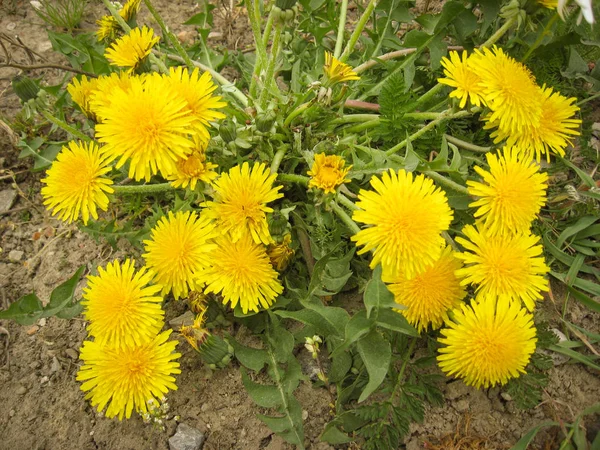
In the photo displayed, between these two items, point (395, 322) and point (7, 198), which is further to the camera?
point (7, 198)

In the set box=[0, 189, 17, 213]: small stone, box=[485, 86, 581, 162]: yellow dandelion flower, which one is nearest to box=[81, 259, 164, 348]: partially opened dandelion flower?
box=[0, 189, 17, 213]: small stone

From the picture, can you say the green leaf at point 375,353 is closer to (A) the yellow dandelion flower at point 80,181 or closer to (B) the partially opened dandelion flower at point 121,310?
(B) the partially opened dandelion flower at point 121,310

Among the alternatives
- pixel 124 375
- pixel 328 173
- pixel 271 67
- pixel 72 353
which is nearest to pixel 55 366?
pixel 72 353

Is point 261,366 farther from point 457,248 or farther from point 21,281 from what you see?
point 21,281

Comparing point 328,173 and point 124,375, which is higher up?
point 328,173

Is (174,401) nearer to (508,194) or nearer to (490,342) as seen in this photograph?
(490,342)

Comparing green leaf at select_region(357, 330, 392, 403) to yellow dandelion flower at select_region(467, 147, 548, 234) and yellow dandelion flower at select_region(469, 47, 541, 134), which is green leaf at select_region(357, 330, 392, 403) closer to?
yellow dandelion flower at select_region(467, 147, 548, 234)
